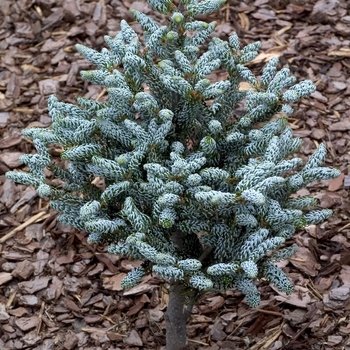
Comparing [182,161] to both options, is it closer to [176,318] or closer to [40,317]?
[176,318]

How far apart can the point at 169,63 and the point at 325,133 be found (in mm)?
1952

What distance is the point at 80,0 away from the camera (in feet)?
16.5

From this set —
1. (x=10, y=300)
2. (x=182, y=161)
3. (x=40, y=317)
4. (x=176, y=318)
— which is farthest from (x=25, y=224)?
(x=182, y=161)

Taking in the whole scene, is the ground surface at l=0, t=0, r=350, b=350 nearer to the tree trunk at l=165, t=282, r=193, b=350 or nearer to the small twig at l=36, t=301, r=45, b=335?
the small twig at l=36, t=301, r=45, b=335

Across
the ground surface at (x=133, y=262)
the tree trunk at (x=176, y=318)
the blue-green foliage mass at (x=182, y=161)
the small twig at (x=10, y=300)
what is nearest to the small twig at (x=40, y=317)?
the ground surface at (x=133, y=262)

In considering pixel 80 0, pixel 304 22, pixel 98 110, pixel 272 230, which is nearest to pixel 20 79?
pixel 80 0

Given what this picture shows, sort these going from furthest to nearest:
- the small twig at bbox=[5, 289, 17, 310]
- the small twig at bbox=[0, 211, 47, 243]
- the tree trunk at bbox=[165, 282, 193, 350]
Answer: the small twig at bbox=[0, 211, 47, 243] < the small twig at bbox=[5, 289, 17, 310] < the tree trunk at bbox=[165, 282, 193, 350]

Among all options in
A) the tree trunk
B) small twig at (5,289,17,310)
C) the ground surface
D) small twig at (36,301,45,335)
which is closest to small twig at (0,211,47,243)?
the ground surface

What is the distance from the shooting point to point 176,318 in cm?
274

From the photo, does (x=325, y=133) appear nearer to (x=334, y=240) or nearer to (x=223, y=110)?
(x=334, y=240)

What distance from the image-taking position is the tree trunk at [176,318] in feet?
8.59

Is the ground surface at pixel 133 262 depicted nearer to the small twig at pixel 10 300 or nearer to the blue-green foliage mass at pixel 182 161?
the small twig at pixel 10 300

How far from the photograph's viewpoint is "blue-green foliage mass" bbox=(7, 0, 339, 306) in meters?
2.20

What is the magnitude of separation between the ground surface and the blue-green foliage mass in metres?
0.87
